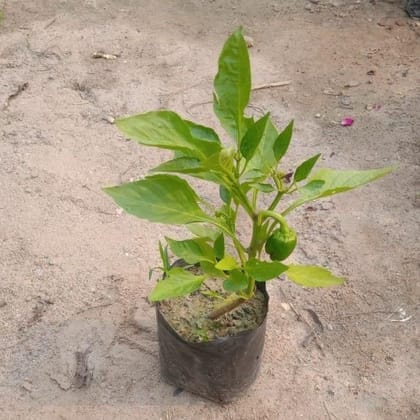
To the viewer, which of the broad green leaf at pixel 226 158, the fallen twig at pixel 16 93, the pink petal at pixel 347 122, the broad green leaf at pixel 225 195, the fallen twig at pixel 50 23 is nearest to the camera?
the broad green leaf at pixel 226 158

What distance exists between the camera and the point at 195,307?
1839mm

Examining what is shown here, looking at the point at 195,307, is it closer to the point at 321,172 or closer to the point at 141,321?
the point at 141,321

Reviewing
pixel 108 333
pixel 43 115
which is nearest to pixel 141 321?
pixel 108 333

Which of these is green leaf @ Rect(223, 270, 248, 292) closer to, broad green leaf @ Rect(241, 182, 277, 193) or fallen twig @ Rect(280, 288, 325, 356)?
broad green leaf @ Rect(241, 182, 277, 193)

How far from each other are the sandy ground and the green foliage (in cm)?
55

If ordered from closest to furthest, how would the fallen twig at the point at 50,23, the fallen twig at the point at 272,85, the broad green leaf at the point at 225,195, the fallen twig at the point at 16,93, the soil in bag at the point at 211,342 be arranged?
the broad green leaf at the point at 225,195
the soil in bag at the point at 211,342
the fallen twig at the point at 16,93
the fallen twig at the point at 272,85
the fallen twig at the point at 50,23

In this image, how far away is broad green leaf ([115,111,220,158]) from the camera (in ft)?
4.45

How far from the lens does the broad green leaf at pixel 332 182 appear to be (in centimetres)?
148

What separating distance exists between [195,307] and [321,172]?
534 mm

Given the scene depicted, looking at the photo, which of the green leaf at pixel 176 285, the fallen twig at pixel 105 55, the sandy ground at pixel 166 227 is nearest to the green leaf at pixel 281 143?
the green leaf at pixel 176 285

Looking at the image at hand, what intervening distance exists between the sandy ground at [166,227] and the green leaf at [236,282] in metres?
0.54

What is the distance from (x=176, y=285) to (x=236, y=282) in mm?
137

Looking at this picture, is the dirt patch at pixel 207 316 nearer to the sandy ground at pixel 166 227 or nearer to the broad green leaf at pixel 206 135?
the sandy ground at pixel 166 227

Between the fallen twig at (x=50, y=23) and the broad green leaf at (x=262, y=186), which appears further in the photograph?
the fallen twig at (x=50, y=23)
